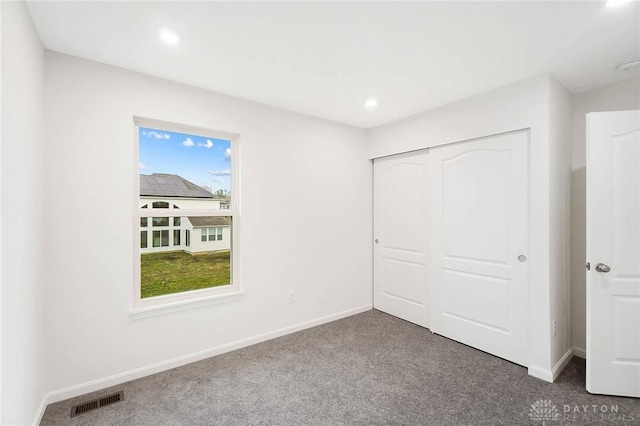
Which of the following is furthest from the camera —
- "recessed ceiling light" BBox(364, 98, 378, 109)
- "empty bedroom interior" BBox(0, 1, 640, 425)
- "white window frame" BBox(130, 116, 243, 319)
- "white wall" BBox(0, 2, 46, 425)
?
"recessed ceiling light" BBox(364, 98, 378, 109)

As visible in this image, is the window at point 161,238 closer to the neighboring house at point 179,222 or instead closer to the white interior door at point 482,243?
the neighboring house at point 179,222

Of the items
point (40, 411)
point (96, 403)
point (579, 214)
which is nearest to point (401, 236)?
point (579, 214)

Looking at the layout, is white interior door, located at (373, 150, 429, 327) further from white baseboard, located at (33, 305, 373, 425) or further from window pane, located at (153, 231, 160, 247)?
window pane, located at (153, 231, 160, 247)

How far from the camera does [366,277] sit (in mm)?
4035

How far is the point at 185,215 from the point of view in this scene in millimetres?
2695

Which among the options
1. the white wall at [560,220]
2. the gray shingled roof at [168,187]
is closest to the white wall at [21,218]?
the gray shingled roof at [168,187]

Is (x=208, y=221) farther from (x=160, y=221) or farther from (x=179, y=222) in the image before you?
(x=160, y=221)

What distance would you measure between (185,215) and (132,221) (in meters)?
0.43

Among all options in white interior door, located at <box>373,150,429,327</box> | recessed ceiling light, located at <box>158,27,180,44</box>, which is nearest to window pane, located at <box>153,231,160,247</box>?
recessed ceiling light, located at <box>158,27,180,44</box>

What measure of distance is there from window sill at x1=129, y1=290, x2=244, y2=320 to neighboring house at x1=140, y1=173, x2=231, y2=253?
0.47 m

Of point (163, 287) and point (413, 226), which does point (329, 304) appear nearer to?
point (413, 226)

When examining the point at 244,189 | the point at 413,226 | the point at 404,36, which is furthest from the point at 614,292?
the point at 244,189

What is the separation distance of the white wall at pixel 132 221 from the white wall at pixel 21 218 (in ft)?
0.49

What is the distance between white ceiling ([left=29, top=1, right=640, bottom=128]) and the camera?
1.68 meters
